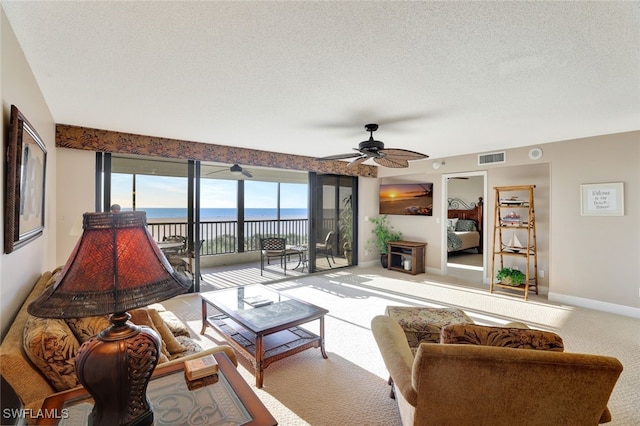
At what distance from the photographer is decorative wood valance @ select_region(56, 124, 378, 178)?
3514 mm

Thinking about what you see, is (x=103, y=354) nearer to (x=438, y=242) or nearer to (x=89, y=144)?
(x=89, y=144)

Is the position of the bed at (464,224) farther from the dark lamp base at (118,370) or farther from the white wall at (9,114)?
the white wall at (9,114)

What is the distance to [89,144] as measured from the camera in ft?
11.7

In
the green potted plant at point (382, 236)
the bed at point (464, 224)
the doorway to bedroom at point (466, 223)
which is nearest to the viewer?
the green potted plant at point (382, 236)

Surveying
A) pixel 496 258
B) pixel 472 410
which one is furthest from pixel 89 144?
pixel 496 258

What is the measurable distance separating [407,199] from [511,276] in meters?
2.44

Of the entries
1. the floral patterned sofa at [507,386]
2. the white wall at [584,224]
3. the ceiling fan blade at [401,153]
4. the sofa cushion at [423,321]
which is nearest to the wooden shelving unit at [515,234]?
the white wall at [584,224]

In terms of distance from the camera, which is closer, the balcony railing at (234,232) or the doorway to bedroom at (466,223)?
the balcony railing at (234,232)

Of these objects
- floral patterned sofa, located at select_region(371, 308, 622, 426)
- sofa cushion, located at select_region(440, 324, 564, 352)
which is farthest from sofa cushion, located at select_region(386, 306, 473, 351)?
floral patterned sofa, located at select_region(371, 308, 622, 426)

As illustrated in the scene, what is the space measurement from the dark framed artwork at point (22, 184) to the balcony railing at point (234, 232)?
4.04m

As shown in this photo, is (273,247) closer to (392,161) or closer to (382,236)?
(382,236)

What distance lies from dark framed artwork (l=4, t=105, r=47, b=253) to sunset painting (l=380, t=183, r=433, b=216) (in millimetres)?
5764

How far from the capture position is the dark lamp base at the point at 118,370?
967 millimetres

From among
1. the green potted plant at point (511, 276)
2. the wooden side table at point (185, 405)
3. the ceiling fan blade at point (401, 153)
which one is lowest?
the green potted plant at point (511, 276)
